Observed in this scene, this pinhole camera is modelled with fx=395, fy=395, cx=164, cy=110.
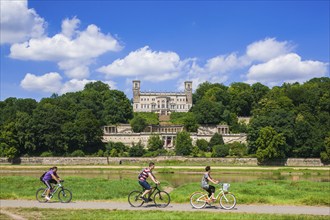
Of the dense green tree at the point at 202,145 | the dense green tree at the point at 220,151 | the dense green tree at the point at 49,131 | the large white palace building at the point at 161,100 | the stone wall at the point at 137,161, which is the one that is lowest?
the stone wall at the point at 137,161

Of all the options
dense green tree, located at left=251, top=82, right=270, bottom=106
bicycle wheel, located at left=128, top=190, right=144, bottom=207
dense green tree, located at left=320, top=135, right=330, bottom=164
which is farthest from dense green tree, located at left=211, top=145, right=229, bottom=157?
bicycle wheel, located at left=128, top=190, right=144, bottom=207

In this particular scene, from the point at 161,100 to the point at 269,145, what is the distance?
7699 centimetres

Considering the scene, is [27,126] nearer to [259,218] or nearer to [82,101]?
[82,101]

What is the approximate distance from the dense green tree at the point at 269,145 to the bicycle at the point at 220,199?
4506 cm

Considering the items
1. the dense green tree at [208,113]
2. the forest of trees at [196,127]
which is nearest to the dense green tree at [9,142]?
the forest of trees at [196,127]

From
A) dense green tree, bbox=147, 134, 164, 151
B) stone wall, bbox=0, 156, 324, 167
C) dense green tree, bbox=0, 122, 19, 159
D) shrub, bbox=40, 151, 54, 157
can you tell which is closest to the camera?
stone wall, bbox=0, 156, 324, 167

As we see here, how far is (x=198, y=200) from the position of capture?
54.4 ft

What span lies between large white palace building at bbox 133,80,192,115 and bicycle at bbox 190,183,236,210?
377 ft

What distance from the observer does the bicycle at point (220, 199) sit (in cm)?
1658

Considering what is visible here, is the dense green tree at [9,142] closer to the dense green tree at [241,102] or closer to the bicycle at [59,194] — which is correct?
the bicycle at [59,194]

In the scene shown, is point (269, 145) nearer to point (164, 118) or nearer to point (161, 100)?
point (164, 118)

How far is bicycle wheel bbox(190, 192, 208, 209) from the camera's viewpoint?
1665 cm

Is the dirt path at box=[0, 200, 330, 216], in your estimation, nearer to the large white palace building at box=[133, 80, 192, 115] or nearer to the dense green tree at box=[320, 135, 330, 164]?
the dense green tree at box=[320, 135, 330, 164]

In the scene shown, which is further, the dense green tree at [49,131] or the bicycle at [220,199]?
the dense green tree at [49,131]
